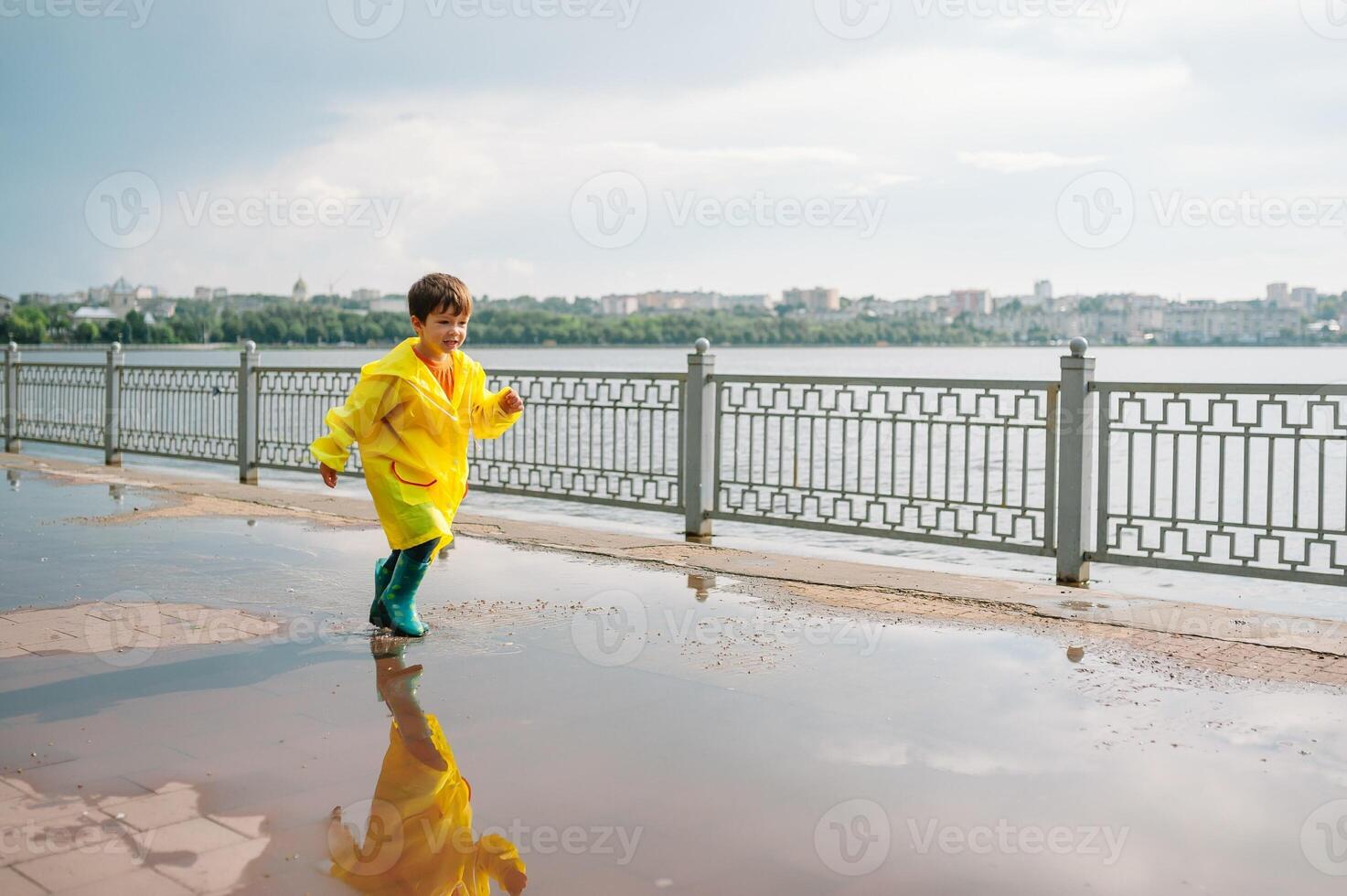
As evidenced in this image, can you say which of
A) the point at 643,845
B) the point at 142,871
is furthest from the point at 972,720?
the point at 142,871

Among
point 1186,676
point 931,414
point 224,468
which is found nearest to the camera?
point 1186,676

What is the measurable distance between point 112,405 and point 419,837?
42.9ft

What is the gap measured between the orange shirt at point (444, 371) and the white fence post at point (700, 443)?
3.70 m

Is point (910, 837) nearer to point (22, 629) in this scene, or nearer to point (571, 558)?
point (22, 629)

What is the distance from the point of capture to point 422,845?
3156mm

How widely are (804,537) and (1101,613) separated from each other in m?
8.34

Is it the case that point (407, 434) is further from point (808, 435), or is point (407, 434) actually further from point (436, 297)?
point (808, 435)

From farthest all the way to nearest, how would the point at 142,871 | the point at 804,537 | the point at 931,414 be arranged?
the point at 804,537 → the point at 931,414 → the point at 142,871

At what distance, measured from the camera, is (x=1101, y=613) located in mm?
6180

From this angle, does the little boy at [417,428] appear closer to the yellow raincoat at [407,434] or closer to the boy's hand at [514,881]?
the yellow raincoat at [407,434]

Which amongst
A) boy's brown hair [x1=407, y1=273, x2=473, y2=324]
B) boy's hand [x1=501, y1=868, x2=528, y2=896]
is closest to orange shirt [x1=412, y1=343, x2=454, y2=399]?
boy's brown hair [x1=407, y1=273, x2=473, y2=324]

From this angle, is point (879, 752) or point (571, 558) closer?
point (879, 752)

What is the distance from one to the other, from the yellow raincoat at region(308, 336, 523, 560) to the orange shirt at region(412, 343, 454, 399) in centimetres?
2

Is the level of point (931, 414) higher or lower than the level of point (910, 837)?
higher
